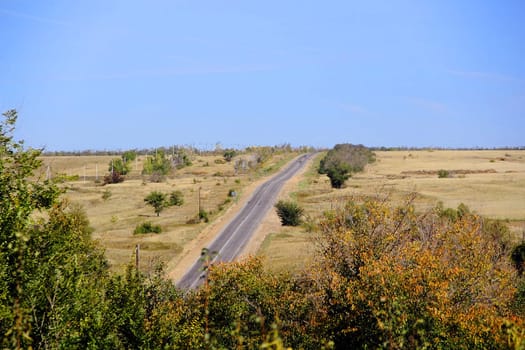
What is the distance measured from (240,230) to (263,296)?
47.1 metres

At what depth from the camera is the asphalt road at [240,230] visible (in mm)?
54081

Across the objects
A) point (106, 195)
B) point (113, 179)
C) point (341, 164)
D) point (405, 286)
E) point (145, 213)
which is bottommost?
point (145, 213)

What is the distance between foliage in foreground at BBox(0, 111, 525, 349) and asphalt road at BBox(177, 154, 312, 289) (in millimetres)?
11481

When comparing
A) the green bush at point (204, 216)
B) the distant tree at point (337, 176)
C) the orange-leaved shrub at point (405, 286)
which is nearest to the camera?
the orange-leaved shrub at point (405, 286)

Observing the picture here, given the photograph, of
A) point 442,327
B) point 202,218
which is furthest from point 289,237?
point 442,327

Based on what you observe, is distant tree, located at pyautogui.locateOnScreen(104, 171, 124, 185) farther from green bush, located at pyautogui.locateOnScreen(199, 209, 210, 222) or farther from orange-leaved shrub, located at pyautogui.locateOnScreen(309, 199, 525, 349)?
orange-leaved shrub, located at pyautogui.locateOnScreen(309, 199, 525, 349)

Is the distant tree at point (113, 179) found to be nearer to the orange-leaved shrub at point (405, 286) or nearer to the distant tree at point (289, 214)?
the distant tree at point (289, 214)

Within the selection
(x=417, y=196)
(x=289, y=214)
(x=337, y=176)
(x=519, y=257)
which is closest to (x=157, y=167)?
(x=337, y=176)

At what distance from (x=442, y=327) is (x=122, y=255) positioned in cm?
5108

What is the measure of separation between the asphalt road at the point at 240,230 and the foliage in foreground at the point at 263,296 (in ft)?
37.7

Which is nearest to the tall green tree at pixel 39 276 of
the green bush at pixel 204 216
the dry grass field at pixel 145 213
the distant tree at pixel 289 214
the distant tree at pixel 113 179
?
the dry grass field at pixel 145 213

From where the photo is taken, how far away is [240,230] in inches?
2958

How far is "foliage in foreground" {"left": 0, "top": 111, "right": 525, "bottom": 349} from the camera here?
16156 mm

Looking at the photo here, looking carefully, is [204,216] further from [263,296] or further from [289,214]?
[263,296]
